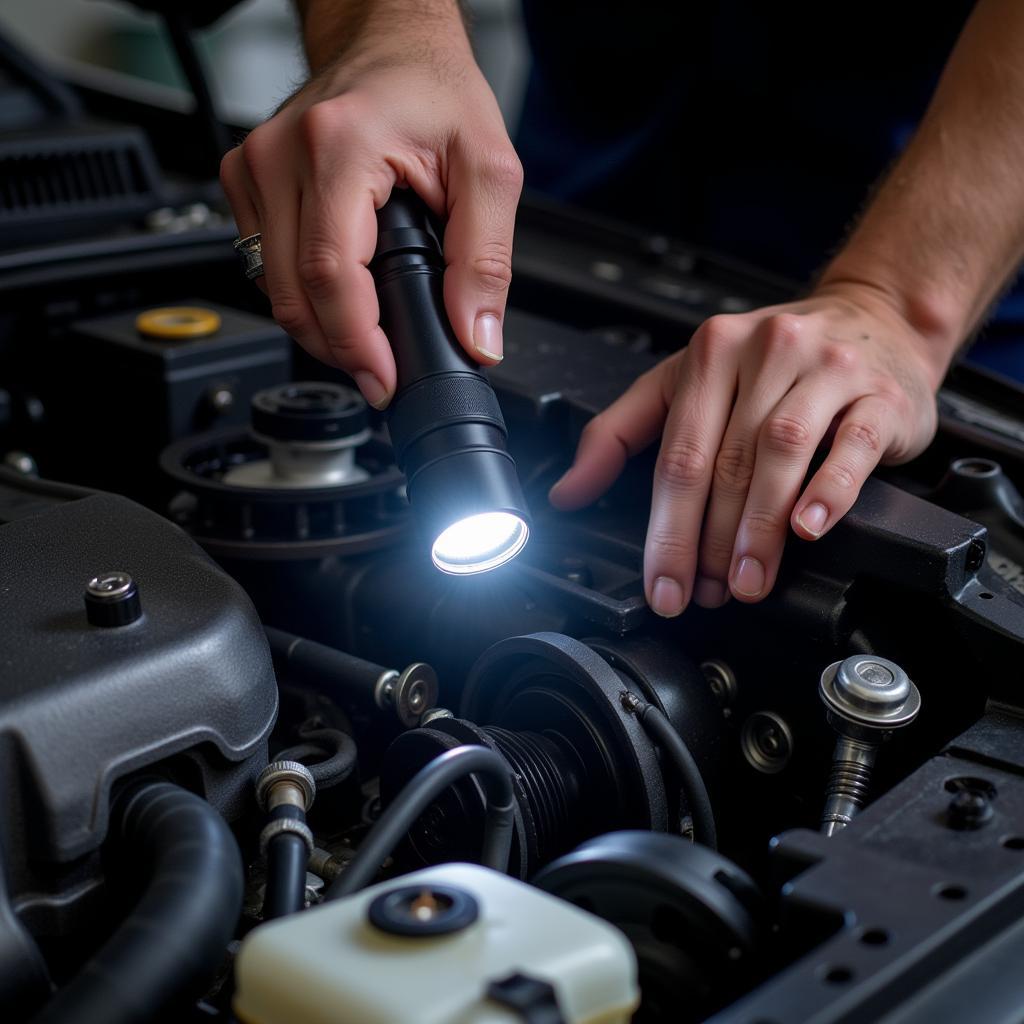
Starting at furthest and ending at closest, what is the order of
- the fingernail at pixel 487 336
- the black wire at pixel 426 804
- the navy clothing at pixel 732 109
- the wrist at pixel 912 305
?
1. the navy clothing at pixel 732 109
2. the wrist at pixel 912 305
3. the fingernail at pixel 487 336
4. the black wire at pixel 426 804

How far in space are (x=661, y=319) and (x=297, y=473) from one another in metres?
0.45

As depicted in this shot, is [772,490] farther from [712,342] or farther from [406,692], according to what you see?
[406,692]

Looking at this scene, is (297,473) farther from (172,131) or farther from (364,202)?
(172,131)

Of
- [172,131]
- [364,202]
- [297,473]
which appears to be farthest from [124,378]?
[172,131]

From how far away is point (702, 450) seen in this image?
883 millimetres

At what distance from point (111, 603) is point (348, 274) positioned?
→ 24 cm

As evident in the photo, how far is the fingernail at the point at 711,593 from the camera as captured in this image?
0.88 metres

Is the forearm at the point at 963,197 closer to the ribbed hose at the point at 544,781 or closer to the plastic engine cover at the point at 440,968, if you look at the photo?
the ribbed hose at the point at 544,781

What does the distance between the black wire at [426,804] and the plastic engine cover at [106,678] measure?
0.12 m

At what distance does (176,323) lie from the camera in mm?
1124

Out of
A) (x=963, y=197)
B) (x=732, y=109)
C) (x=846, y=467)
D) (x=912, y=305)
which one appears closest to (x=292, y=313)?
(x=846, y=467)

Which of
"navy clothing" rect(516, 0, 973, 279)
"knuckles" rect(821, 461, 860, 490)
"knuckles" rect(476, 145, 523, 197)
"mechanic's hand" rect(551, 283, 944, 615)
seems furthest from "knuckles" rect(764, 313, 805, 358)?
"navy clothing" rect(516, 0, 973, 279)

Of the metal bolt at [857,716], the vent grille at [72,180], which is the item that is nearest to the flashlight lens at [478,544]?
the metal bolt at [857,716]

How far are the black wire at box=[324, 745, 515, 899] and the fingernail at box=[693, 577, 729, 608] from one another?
25 centimetres
